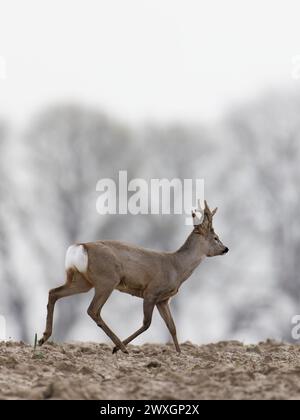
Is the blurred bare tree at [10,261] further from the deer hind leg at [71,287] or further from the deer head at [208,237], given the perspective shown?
the deer hind leg at [71,287]

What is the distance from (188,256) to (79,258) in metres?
2.13

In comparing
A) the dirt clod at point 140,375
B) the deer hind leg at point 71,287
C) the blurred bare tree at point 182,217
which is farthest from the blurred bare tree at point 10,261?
the dirt clod at point 140,375

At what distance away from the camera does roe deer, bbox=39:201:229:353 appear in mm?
13016

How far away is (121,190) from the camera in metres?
31.2

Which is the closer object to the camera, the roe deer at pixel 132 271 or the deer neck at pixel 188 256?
the roe deer at pixel 132 271

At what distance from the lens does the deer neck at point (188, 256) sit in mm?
14438

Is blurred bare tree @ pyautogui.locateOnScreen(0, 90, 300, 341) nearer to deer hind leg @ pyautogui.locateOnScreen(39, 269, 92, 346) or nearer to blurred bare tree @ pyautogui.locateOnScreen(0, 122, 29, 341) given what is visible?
blurred bare tree @ pyautogui.locateOnScreen(0, 122, 29, 341)

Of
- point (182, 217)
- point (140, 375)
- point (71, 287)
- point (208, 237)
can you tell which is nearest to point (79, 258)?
point (71, 287)

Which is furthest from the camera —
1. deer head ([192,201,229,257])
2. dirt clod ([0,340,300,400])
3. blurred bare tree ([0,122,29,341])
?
blurred bare tree ([0,122,29,341])

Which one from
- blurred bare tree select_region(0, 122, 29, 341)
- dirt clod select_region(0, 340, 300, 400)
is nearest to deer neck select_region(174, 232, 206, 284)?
dirt clod select_region(0, 340, 300, 400)

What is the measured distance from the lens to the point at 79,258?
42.6 feet

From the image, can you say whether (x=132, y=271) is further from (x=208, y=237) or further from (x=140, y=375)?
(x=140, y=375)

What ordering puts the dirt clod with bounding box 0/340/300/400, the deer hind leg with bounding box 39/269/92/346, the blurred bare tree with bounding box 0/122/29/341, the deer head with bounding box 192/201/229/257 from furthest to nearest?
the blurred bare tree with bounding box 0/122/29/341 < the deer head with bounding box 192/201/229/257 < the deer hind leg with bounding box 39/269/92/346 < the dirt clod with bounding box 0/340/300/400

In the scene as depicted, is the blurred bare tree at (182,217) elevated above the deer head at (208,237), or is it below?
above
